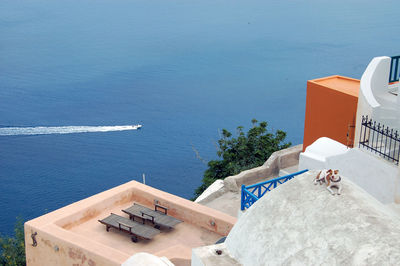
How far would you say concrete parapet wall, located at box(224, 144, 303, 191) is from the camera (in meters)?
15.5

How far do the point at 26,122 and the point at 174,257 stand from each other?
45.8 meters

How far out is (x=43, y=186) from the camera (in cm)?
4094

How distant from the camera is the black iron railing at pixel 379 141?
408 inches

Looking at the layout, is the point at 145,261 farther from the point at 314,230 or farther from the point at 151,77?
the point at 151,77

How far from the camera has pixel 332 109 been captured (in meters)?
15.1

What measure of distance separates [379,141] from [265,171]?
16.5ft

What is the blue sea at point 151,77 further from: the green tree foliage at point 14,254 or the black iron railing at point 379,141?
the black iron railing at point 379,141

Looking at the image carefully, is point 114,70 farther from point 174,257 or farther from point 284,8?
point 174,257

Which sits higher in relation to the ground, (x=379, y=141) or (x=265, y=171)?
(x=379, y=141)

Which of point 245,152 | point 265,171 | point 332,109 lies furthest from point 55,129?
point 332,109

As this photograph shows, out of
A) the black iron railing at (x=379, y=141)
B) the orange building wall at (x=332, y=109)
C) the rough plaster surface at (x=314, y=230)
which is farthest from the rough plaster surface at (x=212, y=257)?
the orange building wall at (x=332, y=109)

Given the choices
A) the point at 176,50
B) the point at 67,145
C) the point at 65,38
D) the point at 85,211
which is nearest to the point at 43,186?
the point at 67,145

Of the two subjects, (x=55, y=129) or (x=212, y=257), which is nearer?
(x=212, y=257)

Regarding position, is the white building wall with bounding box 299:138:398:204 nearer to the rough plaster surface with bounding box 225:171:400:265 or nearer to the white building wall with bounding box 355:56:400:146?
the white building wall with bounding box 355:56:400:146
